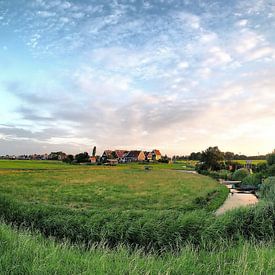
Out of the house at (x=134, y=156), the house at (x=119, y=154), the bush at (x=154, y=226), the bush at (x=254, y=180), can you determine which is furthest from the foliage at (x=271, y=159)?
the house at (x=119, y=154)

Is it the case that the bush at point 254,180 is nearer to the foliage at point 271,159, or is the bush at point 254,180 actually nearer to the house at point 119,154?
the foliage at point 271,159

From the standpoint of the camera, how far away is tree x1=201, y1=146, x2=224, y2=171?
184 feet

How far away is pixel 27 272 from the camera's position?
3.96 meters

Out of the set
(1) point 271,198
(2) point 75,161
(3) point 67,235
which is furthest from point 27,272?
(2) point 75,161

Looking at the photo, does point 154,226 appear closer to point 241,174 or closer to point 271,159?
point 271,159

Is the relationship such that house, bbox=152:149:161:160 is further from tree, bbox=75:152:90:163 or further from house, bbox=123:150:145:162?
tree, bbox=75:152:90:163

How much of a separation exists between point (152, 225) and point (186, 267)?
4.63 metres

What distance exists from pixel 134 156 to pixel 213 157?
61.4m

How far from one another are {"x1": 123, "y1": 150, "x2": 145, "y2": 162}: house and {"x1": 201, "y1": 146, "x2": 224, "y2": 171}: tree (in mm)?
58056

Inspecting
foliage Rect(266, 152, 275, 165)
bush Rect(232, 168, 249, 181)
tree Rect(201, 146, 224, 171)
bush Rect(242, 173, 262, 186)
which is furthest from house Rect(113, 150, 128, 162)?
foliage Rect(266, 152, 275, 165)

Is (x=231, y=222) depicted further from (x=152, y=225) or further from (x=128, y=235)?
(x=128, y=235)

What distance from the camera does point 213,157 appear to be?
185ft

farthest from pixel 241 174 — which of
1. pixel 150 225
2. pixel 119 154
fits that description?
pixel 119 154

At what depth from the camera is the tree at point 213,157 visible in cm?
5603
